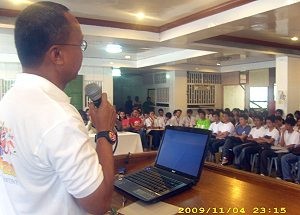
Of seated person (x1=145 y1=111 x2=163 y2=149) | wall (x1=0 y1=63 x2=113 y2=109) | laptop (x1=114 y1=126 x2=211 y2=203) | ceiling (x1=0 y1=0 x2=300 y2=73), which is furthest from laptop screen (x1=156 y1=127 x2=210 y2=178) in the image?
wall (x1=0 y1=63 x2=113 y2=109)

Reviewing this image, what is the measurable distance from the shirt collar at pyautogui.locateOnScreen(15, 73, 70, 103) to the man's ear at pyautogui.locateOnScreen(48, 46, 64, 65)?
5 cm

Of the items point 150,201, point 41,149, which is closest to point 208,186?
point 150,201

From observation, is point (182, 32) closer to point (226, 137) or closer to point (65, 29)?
point (226, 137)

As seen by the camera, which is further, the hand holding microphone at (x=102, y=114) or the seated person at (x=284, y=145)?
the seated person at (x=284, y=145)

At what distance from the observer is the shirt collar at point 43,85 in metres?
0.72

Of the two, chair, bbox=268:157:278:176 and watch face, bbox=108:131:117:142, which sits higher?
watch face, bbox=108:131:117:142

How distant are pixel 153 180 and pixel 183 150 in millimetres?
173

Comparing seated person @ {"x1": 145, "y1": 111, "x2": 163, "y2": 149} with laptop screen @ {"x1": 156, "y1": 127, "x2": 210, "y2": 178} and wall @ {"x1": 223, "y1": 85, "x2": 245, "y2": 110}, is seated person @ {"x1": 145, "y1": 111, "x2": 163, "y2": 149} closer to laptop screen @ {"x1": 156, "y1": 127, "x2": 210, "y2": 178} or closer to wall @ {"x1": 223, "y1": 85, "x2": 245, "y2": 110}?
wall @ {"x1": 223, "y1": 85, "x2": 245, "y2": 110}

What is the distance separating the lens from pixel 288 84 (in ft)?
21.9

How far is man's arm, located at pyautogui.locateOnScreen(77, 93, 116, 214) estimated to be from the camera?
68 cm

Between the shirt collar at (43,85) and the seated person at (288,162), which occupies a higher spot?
the shirt collar at (43,85)

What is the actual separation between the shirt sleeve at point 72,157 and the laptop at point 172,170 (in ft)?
1.23

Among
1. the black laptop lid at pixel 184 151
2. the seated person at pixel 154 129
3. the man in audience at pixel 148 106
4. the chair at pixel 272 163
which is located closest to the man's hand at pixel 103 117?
the black laptop lid at pixel 184 151

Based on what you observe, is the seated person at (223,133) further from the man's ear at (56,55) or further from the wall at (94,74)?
the man's ear at (56,55)
